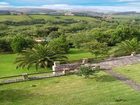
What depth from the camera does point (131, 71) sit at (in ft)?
100

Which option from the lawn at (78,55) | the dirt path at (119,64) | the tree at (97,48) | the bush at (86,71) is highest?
the bush at (86,71)

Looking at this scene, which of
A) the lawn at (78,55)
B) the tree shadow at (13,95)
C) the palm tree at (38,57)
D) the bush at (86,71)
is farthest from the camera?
the lawn at (78,55)

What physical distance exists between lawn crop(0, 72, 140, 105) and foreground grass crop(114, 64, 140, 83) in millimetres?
1947

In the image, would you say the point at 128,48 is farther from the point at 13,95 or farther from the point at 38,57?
the point at 13,95

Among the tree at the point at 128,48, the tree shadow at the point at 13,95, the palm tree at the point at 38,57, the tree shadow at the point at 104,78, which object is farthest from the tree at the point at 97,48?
the tree shadow at the point at 13,95

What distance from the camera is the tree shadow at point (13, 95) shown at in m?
22.8

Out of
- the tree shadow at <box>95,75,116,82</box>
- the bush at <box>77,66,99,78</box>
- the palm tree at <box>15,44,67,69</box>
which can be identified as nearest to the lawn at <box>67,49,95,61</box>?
the palm tree at <box>15,44,67,69</box>

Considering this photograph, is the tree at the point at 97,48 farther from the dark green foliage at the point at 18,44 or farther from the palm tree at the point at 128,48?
the dark green foliage at the point at 18,44

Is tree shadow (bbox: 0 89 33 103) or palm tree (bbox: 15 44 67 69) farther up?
tree shadow (bbox: 0 89 33 103)

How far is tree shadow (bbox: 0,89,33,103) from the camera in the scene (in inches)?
898

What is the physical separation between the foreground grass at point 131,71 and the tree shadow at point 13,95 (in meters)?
9.54

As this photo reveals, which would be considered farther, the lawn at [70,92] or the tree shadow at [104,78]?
the tree shadow at [104,78]

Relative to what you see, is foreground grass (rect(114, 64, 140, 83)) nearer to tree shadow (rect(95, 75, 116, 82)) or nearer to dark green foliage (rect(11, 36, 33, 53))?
tree shadow (rect(95, 75, 116, 82))

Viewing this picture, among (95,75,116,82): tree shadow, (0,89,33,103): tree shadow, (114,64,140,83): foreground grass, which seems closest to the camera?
(0,89,33,103): tree shadow
